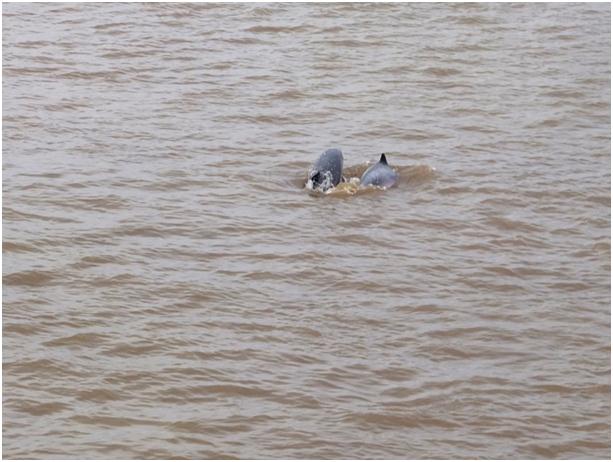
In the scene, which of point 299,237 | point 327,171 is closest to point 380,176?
point 327,171

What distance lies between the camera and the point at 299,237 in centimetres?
1130

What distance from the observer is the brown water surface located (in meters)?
8.24

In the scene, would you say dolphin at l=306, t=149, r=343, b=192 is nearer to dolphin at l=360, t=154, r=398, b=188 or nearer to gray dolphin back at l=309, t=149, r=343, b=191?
gray dolphin back at l=309, t=149, r=343, b=191

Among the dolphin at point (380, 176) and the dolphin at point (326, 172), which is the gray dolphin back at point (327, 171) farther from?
the dolphin at point (380, 176)

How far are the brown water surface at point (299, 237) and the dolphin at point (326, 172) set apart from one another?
0.73 feet

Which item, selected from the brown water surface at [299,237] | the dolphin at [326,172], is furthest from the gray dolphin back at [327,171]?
the brown water surface at [299,237]

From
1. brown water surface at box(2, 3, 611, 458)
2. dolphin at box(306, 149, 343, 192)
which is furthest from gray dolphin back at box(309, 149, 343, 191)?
brown water surface at box(2, 3, 611, 458)

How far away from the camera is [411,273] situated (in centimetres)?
1057

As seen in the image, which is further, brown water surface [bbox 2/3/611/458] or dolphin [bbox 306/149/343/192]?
dolphin [bbox 306/149/343/192]

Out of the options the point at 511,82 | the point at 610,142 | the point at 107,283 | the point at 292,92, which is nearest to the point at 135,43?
the point at 292,92

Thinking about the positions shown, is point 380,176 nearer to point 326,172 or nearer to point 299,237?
point 326,172

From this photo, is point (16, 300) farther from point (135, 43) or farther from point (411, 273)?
point (135, 43)

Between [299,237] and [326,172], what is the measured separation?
133 centimetres

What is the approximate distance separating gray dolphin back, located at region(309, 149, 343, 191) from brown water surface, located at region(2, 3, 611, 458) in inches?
9.0
